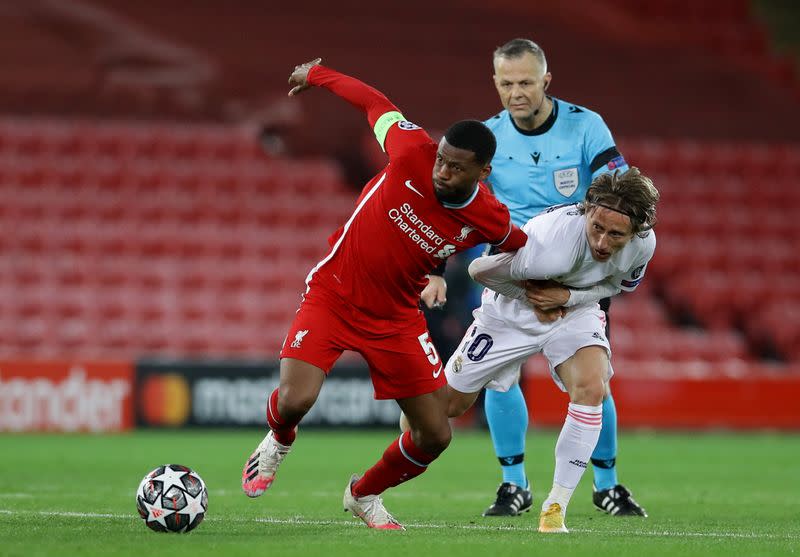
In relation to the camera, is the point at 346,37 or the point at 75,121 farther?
the point at 346,37

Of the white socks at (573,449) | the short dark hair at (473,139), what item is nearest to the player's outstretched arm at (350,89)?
the short dark hair at (473,139)

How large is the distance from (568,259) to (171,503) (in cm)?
210

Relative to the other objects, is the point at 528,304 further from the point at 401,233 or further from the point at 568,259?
the point at 401,233

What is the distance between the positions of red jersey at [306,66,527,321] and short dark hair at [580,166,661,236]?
41 cm

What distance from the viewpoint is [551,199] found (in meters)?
7.07

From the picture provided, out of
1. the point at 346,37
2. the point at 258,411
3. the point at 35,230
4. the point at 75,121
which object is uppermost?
the point at 346,37

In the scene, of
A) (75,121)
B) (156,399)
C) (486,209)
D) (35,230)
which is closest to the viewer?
(486,209)

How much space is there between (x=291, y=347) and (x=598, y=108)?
16.5 metres

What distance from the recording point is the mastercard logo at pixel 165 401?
14.2 meters

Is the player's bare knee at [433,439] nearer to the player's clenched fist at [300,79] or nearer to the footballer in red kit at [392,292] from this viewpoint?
the footballer in red kit at [392,292]

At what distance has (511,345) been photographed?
21.0 ft

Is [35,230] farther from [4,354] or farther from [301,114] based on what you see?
[301,114]

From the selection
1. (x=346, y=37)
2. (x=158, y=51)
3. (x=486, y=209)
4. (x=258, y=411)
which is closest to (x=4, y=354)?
(x=258, y=411)

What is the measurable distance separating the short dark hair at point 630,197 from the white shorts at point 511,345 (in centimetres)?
63
